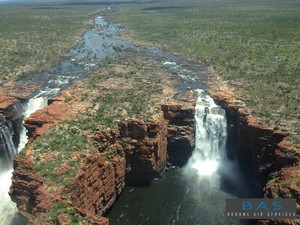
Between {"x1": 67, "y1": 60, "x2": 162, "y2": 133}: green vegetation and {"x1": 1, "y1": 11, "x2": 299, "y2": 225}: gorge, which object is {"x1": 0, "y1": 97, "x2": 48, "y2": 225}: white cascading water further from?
{"x1": 67, "y1": 60, "x2": 162, "y2": 133}: green vegetation

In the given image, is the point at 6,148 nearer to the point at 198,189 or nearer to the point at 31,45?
the point at 198,189

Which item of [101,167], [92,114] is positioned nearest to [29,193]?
[101,167]

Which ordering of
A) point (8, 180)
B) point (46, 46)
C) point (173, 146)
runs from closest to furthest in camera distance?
point (8, 180) → point (173, 146) → point (46, 46)

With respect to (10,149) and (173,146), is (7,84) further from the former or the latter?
(173,146)

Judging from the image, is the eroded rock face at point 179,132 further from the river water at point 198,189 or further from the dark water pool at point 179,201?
the dark water pool at point 179,201

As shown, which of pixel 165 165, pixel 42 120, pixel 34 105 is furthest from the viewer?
pixel 34 105

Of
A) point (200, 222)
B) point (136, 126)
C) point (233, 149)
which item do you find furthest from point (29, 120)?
point (233, 149)

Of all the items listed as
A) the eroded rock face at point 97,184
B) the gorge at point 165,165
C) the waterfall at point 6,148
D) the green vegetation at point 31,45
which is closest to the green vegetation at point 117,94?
the gorge at point 165,165
